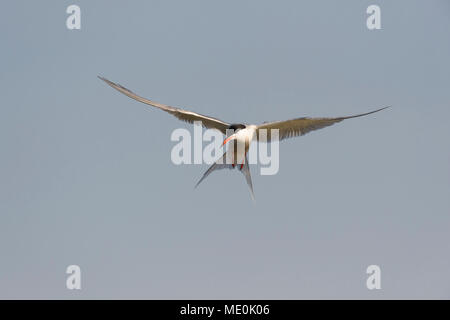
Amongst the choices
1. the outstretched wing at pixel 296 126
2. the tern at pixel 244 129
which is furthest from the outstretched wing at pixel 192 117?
the outstretched wing at pixel 296 126

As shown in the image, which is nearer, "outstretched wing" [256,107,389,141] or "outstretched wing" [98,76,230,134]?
"outstretched wing" [256,107,389,141]

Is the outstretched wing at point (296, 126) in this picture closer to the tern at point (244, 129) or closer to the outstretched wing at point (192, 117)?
the tern at point (244, 129)

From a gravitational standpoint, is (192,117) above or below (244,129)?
above

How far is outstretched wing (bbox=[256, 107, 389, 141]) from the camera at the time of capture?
403 inches

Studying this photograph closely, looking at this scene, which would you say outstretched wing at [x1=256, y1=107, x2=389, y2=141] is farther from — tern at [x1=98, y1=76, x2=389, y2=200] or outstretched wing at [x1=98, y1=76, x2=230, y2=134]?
outstretched wing at [x1=98, y1=76, x2=230, y2=134]

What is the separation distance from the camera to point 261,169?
30.1 feet

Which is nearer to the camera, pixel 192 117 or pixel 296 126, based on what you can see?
pixel 296 126

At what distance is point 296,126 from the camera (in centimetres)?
1055

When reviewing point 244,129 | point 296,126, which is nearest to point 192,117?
point 244,129

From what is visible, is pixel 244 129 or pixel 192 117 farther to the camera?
pixel 192 117

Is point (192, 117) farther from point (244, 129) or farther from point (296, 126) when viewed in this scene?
point (296, 126)

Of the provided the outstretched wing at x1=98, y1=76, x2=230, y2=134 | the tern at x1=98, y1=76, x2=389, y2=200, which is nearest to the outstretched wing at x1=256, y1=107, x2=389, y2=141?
the tern at x1=98, y1=76, x2=389, y2=200
